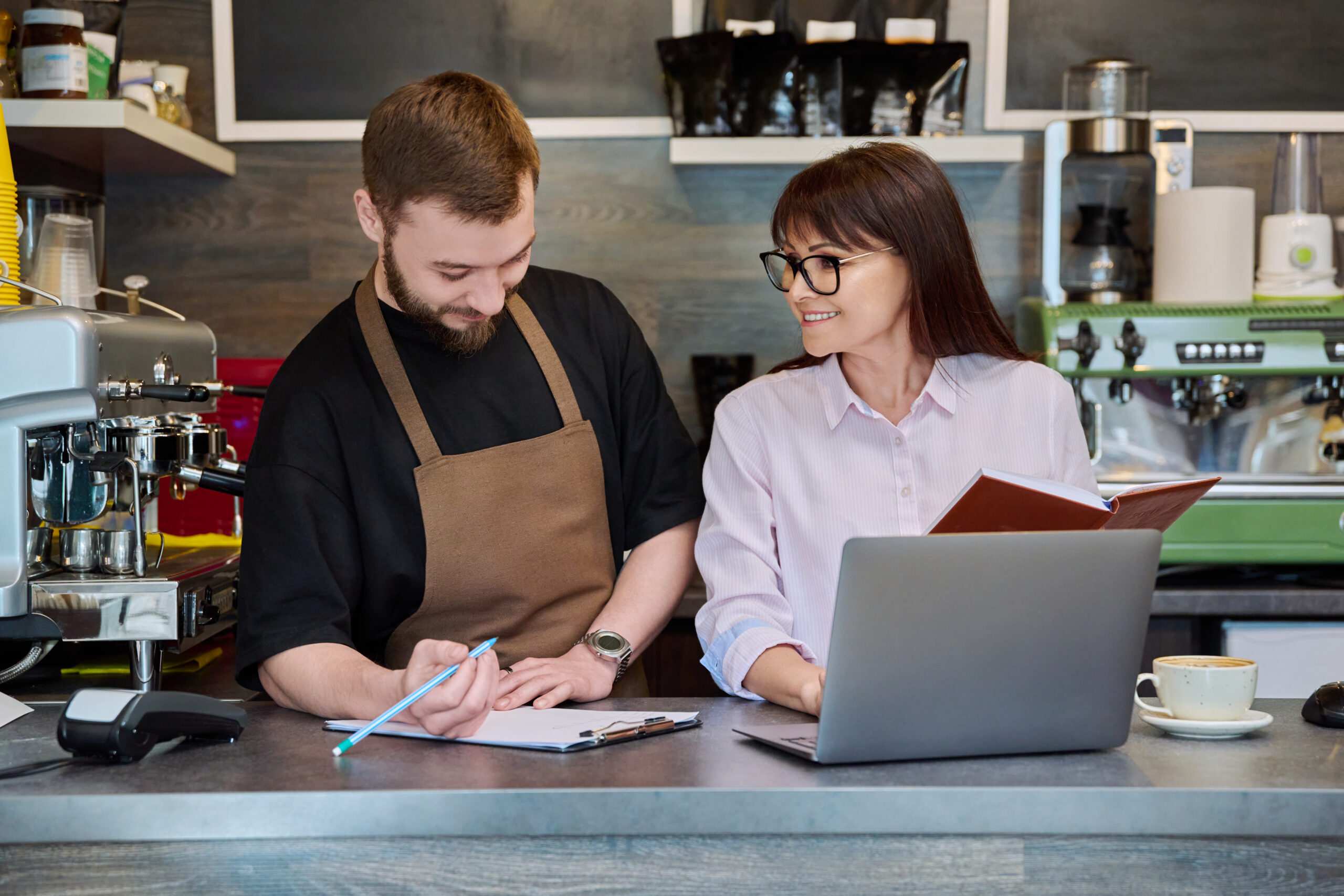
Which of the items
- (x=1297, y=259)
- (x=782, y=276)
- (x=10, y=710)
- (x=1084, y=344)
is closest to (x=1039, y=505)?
(x=782, y=276)

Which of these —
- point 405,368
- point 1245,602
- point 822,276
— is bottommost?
point 1245,602

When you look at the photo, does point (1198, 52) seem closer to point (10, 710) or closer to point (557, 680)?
point (557, 680)

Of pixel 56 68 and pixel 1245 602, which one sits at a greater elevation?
pixel 56 68

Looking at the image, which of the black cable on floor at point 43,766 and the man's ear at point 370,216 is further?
the man's ear at point 370,216

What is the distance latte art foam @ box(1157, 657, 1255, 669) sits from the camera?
1.13m

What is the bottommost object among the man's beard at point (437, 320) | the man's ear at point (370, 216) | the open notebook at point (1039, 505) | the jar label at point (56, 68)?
the open notebook at point (1039, 505)

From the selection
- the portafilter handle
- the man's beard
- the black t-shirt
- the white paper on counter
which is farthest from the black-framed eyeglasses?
the white paper on counter

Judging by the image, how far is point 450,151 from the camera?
52.3 inches

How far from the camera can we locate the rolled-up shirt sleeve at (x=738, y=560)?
1.38 metres

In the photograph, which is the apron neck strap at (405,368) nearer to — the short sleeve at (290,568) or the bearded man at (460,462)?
the bearded man at (460,462)

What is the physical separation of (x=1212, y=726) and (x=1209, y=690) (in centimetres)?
3

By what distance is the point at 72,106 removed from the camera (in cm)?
203

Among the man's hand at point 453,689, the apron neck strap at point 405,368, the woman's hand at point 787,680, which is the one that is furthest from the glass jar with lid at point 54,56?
the woman's hand at point 787,680

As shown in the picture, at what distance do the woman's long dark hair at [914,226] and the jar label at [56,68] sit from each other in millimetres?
1268
